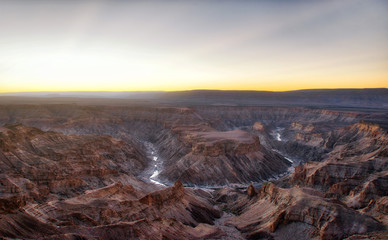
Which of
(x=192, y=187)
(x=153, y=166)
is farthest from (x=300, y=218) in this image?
(x=153, y=166)

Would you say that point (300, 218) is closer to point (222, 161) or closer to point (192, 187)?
point (192, 187)

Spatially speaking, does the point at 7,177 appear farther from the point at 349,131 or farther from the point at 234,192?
the point at 349,131

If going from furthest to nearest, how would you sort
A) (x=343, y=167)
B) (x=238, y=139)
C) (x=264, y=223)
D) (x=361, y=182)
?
(x=238, y=139) < (x=343, y=167) < (x=361, y=182) < (x=264, y=223)

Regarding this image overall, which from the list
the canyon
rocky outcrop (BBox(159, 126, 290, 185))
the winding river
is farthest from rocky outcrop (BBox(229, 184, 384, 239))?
the winding river

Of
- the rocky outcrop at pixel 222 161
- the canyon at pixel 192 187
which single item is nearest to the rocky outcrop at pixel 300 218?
the canyon at pixel 192 187

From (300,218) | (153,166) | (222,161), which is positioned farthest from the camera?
(153,166)

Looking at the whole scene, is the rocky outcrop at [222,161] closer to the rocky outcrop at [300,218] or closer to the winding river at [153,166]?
the winding river at [153,166]

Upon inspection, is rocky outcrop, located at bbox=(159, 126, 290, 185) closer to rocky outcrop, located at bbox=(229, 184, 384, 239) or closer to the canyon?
the canyon

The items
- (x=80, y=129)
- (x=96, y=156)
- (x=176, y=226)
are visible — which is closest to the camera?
(x=176, y=226)

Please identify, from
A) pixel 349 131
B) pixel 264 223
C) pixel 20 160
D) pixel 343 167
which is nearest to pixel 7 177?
pixel 20 160
